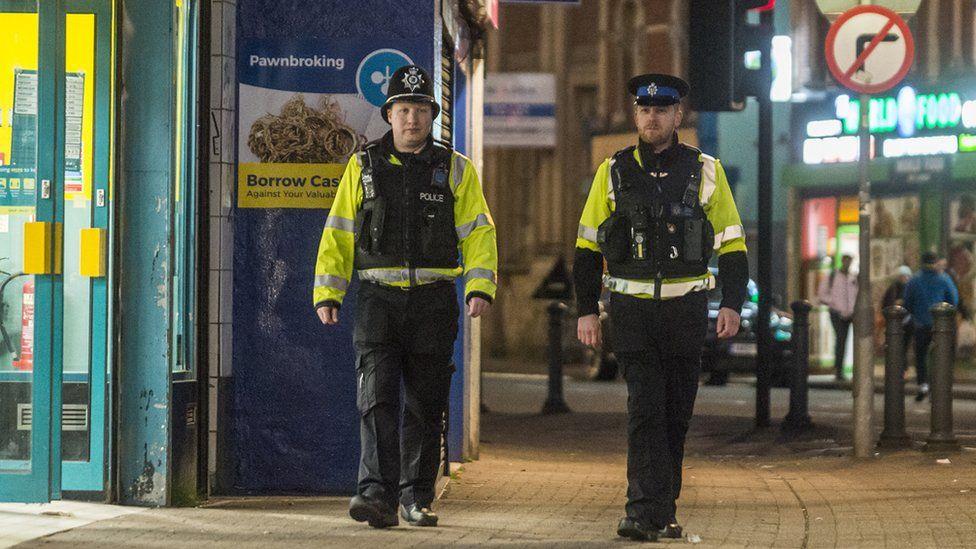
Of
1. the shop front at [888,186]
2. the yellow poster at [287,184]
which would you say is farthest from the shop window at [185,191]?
the shop front at [888,186]

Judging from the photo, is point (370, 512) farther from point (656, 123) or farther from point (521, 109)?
point (521, 109)

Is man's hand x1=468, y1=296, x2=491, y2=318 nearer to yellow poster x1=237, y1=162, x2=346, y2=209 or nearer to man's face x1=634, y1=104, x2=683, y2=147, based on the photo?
man's face x1=634, y1=104, x2=683, y2=147

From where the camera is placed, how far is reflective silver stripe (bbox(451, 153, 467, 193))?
7816 millimetres

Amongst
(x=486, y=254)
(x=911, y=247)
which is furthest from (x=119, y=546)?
(x=911, y=247)

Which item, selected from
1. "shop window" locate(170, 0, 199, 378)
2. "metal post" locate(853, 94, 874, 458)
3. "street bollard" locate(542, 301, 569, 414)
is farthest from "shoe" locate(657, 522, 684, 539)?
"street bollard" locate(542, 301, 569, 414)

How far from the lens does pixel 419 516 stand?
25.6 ft

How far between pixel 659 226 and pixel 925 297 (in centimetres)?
1325

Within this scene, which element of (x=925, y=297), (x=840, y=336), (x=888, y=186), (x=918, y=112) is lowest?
(x=840, y=336)

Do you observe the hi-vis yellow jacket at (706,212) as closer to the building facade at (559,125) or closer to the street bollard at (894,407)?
the street bollard at (894,407)

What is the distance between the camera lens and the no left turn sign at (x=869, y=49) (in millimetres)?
12133

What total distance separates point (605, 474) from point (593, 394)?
10877mm

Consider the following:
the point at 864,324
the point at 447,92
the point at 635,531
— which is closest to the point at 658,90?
the point at 635,531

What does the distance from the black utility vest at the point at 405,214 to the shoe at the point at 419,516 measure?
1081 millimetres

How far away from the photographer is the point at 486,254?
7.80m
